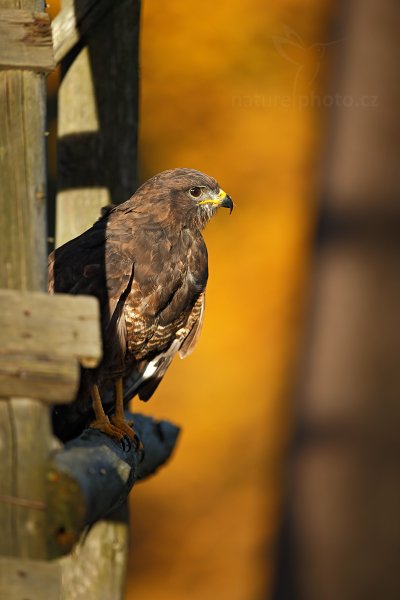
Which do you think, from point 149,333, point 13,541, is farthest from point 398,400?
point 149,333

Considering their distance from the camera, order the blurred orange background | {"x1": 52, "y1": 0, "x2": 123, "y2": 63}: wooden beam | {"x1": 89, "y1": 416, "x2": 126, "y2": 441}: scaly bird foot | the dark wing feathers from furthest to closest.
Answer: the blurred orange background → {"x1": 52, "y1": 0, "x2": 123, "y2": 63}: wooden beam → {"x1": 89, "y1": 416, "x2": 126, "y2": 441}: scaly bird foot → the dark wing feathers

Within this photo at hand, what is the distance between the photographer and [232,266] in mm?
10102

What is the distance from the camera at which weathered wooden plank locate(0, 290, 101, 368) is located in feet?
10.00

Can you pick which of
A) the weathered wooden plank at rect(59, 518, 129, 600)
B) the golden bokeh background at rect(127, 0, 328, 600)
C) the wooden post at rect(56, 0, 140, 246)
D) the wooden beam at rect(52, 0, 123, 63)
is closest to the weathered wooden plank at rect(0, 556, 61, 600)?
the weathered wooden plank at rect(59, 518, 129, 600)

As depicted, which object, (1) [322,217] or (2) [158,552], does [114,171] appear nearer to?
(1) [322,217]

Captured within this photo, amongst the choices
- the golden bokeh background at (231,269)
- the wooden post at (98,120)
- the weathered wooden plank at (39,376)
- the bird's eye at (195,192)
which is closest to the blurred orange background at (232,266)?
the golden bokeh background at (231,269)

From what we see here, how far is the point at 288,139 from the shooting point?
33.0 ft

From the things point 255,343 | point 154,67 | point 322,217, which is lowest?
point 255,343

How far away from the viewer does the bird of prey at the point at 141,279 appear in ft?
14.7

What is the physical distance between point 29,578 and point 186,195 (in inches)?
97.5

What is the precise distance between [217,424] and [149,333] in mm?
5671

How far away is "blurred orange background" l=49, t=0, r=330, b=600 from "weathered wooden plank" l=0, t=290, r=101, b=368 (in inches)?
264

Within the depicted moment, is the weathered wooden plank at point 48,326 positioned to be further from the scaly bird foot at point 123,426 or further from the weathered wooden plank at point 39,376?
the scaly bird foot at point 123,426

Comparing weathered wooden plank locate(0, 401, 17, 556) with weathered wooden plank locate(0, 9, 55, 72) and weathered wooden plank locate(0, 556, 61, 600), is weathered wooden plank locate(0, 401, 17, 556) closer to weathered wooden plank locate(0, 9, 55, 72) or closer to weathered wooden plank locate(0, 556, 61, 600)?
weathered wooden plank locate(0, 556, 61, 600)
